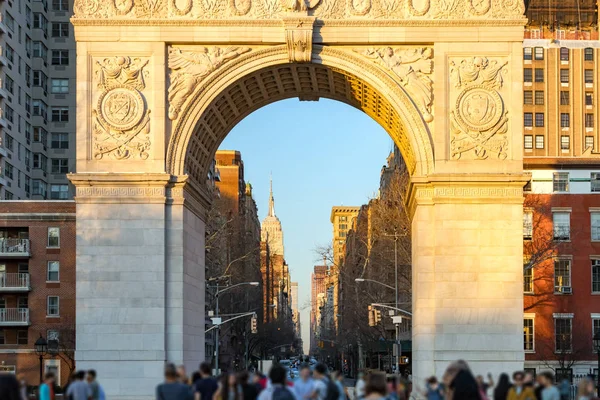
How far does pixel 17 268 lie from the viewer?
66.8m

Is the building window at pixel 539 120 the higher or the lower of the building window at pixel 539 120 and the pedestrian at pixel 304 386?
the higher

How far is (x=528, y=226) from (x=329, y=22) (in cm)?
3040

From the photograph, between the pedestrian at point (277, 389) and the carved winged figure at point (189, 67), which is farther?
the carved winged figure at point (189, 67)

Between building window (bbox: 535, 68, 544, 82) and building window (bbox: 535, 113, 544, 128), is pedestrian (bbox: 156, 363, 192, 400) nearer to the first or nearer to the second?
building window (bbox: 535, 68, 544, 82)

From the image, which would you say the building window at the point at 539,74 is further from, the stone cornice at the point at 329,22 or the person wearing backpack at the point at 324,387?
the person wearing backpack at the point at 324,387

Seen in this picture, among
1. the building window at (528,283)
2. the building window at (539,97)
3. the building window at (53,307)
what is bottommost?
the building window at (53,307)

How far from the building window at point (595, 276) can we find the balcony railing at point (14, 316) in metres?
36.4

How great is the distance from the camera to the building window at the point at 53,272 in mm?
65312

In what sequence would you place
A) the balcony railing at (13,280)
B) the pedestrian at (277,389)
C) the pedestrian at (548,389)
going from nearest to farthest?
the pedestrian at (277,389) → the pedestrian at (548,389) → the balcony railing at (13,280)

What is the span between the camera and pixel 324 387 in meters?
23.8

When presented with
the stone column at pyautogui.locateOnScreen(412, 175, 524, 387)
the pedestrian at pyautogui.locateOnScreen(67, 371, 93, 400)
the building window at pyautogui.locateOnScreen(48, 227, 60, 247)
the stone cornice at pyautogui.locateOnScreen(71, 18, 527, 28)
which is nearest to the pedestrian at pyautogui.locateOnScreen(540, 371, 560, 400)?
the pedestrian at pyautogui.locateOnScreen(67, 371, 93, 400)

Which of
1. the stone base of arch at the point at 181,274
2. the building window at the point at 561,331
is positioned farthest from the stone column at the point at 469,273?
the building window at the point at 561,331

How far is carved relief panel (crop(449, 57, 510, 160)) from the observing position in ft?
139

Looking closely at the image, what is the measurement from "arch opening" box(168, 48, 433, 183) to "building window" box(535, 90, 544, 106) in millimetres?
65801
